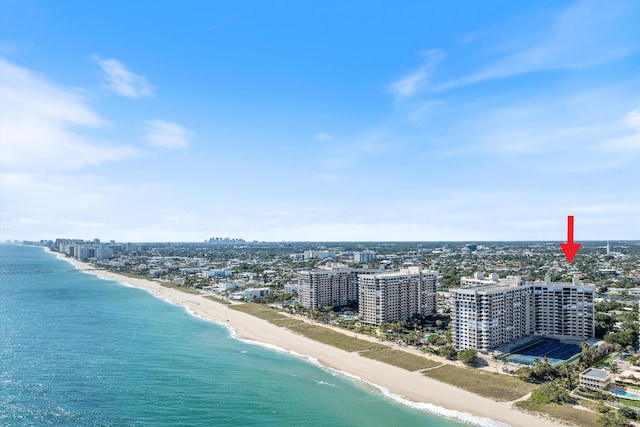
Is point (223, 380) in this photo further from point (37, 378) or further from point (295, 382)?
point (37, 378)

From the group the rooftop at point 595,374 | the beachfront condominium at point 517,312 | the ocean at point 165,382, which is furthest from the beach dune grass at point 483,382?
the beachfront condominium at point 517,312

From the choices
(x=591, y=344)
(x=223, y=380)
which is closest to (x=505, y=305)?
(x=591, y=344)

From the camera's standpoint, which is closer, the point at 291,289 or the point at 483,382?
the point at 483,382

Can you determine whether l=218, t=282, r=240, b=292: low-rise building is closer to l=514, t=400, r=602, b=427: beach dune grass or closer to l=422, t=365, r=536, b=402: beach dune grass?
l=422, t=365, r=536, b=402: beach dune grass

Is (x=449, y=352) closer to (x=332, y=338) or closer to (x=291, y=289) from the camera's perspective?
(x=332, y=338)

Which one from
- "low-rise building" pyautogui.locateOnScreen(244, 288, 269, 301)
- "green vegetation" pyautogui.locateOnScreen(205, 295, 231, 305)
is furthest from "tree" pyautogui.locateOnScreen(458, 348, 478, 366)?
"low-rise building" pyautogui.locateOnScreen(244, 288, 269, 301)

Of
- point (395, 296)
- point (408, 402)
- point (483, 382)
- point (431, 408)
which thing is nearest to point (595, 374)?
point (483, 382)

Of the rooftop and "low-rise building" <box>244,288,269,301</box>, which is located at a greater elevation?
the rooftop

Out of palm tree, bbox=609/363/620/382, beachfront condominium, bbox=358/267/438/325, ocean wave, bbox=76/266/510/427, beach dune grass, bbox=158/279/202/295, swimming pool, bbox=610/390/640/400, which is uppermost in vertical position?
beachfront condominium, bbox=358/267/438/325
